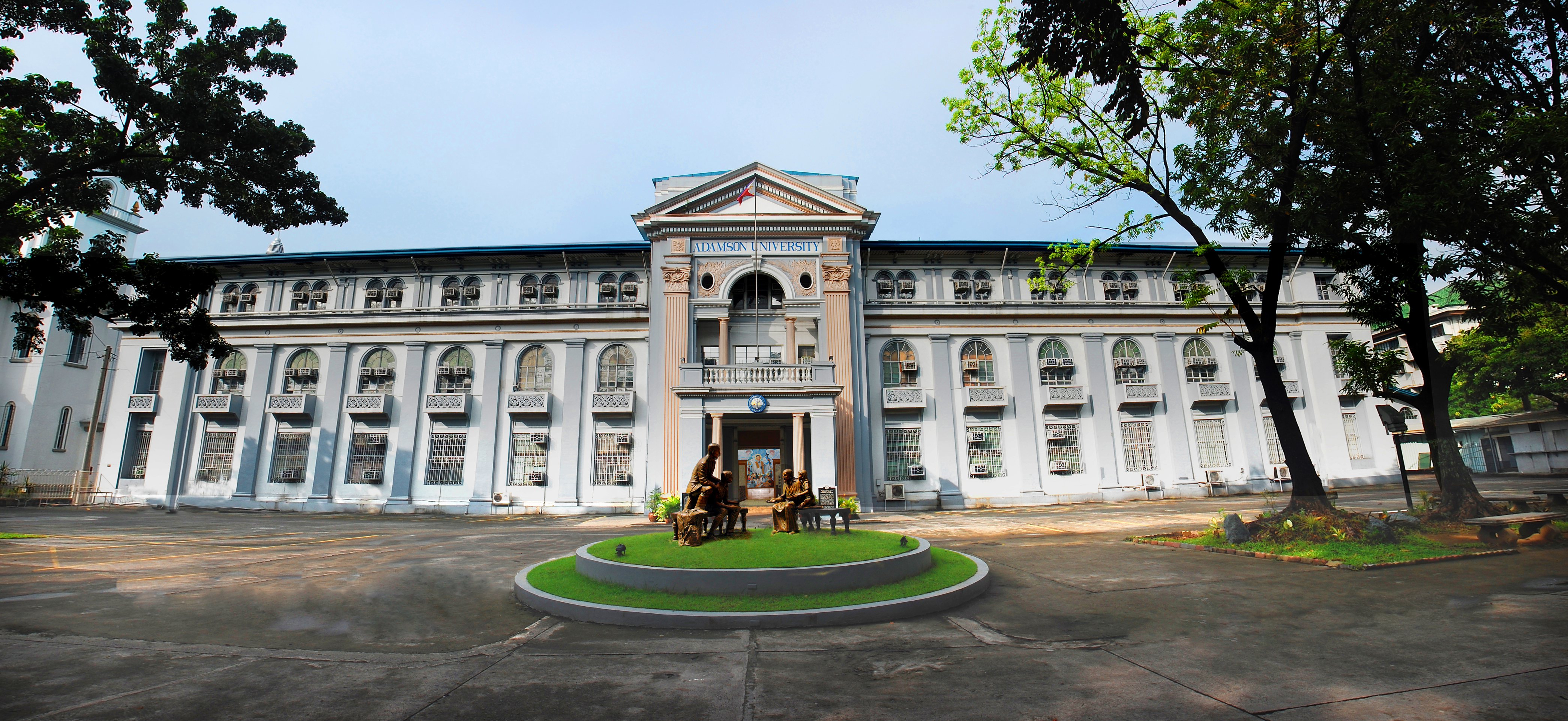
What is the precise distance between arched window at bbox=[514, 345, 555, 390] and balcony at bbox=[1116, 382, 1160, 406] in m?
23.4

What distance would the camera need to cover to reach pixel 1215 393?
26766 mm

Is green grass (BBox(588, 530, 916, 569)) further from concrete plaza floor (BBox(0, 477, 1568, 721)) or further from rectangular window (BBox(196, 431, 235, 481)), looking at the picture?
rectangular window (BBox(196, 431, 235, 481))

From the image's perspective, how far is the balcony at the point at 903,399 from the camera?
25438mm

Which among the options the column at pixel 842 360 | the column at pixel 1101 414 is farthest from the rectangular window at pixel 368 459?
the column at pixel 1101 414

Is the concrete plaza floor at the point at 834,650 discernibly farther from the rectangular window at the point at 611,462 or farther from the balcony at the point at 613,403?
the balcony at the point at 613,403

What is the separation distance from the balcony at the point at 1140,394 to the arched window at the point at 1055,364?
2065 mm

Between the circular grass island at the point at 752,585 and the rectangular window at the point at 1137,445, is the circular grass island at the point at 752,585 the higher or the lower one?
the lower one

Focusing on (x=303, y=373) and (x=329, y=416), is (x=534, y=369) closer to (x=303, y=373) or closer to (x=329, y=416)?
(x=329, y=416)

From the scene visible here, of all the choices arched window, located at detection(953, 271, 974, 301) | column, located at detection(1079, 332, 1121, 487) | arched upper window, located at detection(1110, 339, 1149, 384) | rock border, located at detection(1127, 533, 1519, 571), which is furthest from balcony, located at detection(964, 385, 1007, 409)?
rock border, located at detection(1127, 533, 1519, 571)

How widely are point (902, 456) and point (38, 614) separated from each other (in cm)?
2245

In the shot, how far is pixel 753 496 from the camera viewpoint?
24.5 meters

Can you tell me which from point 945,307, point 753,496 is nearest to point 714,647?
point 753,496

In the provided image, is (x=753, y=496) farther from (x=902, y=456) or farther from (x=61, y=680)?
(x=61, y=680)

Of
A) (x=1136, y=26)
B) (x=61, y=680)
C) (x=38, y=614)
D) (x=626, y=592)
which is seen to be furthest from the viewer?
(x=1136, y=26)
